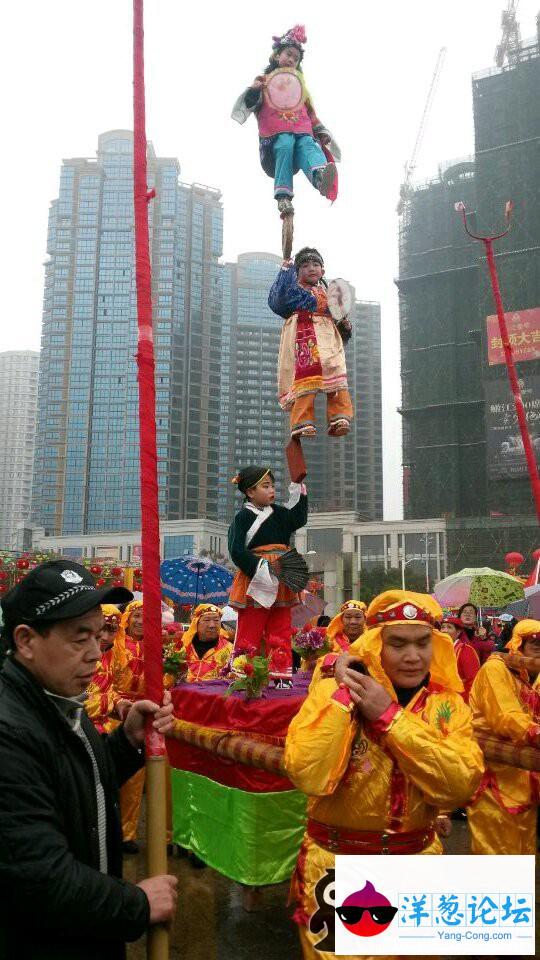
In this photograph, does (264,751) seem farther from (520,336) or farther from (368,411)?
(368,411)

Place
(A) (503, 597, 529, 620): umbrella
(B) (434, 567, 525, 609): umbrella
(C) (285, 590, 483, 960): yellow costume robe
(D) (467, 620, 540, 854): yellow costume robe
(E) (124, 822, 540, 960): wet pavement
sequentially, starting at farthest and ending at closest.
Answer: (B) (434, 567, 525, 609): umbrella, (A) (503, 597, 529, 620): umbrella, (D) (467, 620, 540, 854): yellow costume robe, (E) (124, 822, 540, 960): wet pavement, (C) (285, 590, 483, 960): yellow costume robe

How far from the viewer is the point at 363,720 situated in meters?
2.56

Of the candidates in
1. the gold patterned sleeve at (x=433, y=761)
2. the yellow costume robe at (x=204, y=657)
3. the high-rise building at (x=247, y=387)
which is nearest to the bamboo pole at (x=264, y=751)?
the gold patterned sleeve at (x=433, y=761)

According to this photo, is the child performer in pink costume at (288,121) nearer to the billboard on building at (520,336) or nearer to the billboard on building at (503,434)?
the billboard on building at (520,336)

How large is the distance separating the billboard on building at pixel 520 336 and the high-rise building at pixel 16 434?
51.0 metres

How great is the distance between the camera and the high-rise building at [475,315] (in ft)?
145

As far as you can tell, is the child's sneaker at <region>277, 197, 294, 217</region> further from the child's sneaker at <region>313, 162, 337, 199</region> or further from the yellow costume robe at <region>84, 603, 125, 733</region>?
the yellow costume robe at <region>84, 603, 125, 733</region>

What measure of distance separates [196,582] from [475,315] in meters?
50.3

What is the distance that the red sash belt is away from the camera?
2518 millimetres

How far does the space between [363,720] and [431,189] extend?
6432 cm

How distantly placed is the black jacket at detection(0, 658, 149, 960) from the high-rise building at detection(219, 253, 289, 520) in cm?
6631

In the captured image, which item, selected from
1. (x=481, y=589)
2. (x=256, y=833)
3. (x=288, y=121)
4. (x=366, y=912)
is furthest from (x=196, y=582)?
(x=366, y=912)

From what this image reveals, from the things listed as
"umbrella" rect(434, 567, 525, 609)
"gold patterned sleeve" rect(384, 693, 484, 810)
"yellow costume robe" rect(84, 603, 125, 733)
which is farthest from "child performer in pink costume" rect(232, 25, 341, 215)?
"umbrella" rect(434, 567, 525, 609)

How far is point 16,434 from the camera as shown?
79.8 m
